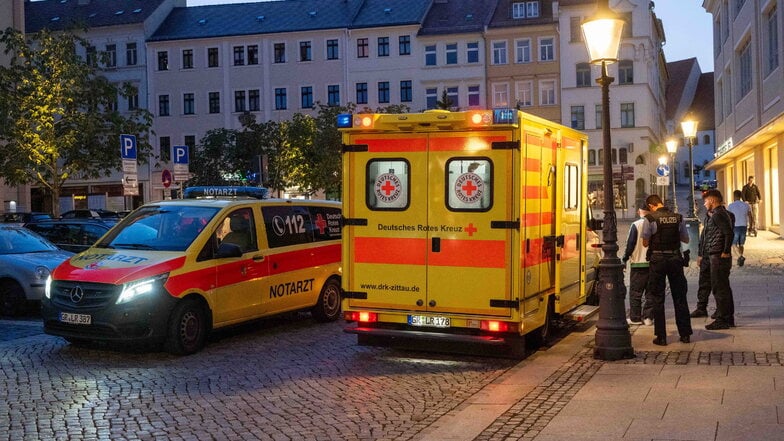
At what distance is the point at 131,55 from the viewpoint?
64500mm

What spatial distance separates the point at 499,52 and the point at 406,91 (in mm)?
6795

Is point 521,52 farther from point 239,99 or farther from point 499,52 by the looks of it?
point 239,99

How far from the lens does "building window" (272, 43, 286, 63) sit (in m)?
63.1

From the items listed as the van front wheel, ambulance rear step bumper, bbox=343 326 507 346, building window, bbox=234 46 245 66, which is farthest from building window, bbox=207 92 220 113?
ambulance rear step bumper, bbox=343 326 507 346

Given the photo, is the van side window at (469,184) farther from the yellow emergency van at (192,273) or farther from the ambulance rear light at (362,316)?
the yellow emergency van at (192,273)

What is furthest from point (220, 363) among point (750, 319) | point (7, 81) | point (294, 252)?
point (7, 81)

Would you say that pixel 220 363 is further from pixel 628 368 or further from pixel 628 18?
pixel 628 18

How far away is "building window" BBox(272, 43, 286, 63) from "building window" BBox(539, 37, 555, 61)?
17.5 meters

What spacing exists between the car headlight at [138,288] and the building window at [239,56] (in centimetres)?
5527

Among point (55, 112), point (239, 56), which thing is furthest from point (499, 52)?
point (55, 112)

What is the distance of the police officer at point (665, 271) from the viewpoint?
34.3 feet

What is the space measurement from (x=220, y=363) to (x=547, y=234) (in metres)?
3.93

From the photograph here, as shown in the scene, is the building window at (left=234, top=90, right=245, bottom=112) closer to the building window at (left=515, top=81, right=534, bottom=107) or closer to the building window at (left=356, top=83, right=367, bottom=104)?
the building window at (left=356, top=83, right=367, bottom=104)

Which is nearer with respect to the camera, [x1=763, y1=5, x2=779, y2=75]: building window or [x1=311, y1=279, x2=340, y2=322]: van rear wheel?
[x1=311, y1=279, x2=340, y2=322]: van rear wheel
